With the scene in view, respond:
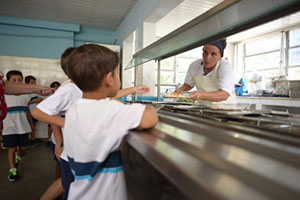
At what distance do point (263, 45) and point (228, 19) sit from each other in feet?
22.0

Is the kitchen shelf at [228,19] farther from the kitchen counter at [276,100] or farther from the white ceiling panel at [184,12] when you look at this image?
the white ceiling panel at [184,12]

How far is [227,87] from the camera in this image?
1874mm

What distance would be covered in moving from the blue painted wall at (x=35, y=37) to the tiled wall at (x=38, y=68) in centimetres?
19

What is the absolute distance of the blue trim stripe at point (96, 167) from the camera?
0.79 m

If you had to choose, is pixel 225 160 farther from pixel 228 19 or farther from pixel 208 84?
pixel 208 84

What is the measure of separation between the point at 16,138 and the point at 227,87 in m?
3.14

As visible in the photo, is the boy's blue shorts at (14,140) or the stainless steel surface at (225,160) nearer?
the stainless steel surface at (225,160)

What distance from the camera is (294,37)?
5.67 m

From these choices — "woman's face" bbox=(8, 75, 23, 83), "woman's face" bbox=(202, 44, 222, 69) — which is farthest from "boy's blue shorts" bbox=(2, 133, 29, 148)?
"woman's face" bbox=(202, 44, 222, 69)

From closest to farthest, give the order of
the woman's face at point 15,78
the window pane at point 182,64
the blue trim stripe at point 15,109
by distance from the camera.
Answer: the woman's face at point 15,78 → the blue trim stripe at point 15,109 → the window pane at point 182,64

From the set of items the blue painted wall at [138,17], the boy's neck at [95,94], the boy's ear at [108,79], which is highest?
the blue painted wall at [138,17]

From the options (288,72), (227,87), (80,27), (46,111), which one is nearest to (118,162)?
(46,111)

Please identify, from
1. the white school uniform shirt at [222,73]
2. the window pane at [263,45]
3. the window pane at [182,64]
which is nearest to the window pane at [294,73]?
the window pane at [263,45]

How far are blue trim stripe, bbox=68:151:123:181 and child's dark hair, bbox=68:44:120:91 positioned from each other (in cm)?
33
